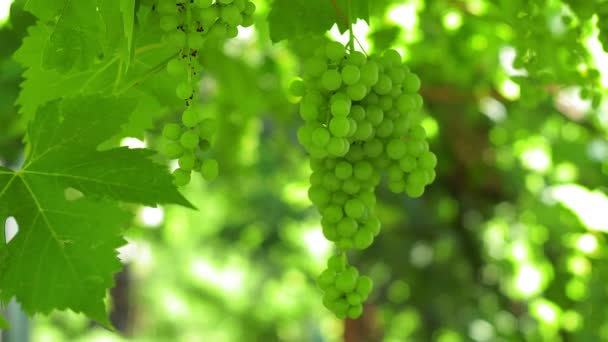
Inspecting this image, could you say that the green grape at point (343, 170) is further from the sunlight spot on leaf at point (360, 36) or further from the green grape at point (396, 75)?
the sunlight spot on leaf at point (360, 36)

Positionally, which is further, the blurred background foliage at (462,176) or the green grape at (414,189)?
the blurred background foliage at (462,176)

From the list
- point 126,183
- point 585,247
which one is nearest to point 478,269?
point 585,247

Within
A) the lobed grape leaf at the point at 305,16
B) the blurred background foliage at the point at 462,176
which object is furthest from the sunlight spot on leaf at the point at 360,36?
the lobed grape leaf at the point at 305,16

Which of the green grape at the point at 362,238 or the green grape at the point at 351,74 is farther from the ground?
Answer: the green grape at the point at 351,74

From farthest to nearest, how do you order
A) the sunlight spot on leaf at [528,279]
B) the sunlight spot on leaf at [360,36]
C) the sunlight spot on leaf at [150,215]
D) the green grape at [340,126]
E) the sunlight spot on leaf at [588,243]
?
the sunlight spot on leaf at [528,279]
the sunlight spot on leaf at [150,215]
the sunlight spot on leaf at [588,243]
the sunlight spot on leaf at [360,36]
the green grape at [340,126]

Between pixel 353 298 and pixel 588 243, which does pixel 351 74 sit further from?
pixel 588 243

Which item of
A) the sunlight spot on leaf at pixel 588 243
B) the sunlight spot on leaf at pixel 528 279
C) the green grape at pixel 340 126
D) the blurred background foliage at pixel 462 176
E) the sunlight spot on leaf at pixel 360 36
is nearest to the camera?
the green grape at pixel 340 126

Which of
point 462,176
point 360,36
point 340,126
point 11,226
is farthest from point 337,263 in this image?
point 462,176
